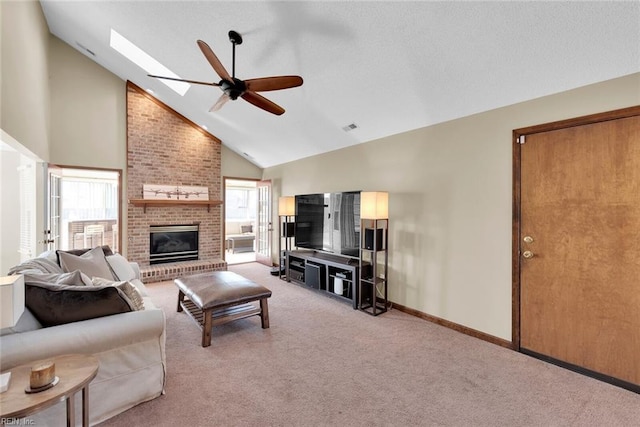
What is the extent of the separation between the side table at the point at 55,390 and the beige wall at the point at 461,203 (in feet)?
10.7

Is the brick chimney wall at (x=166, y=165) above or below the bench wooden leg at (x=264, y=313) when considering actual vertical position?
above

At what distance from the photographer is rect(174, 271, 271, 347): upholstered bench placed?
2920 millimetres

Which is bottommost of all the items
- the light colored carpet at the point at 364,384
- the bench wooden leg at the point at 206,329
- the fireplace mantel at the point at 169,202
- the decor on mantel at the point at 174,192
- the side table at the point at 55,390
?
the light colored carpet at the point at 364,384

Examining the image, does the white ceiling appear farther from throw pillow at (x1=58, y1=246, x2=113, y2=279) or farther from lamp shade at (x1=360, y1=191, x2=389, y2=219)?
throw pillow at (x1=58, y1=246, x2=113, y2=279)

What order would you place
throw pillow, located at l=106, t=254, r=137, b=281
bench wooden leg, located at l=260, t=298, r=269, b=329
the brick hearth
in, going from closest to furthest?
bench wooden leg, located at l=260, t=298, r=269, b=329 → throw pillow, located at l=106, t=254, r=137, b=281 → the brick hearth

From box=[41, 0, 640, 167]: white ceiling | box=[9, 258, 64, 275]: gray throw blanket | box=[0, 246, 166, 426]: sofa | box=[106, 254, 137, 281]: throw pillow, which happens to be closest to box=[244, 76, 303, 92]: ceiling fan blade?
box=[41, 0, 640, 167]: white ceiling

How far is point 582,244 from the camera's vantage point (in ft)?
8.13

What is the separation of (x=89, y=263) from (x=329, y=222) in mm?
3053

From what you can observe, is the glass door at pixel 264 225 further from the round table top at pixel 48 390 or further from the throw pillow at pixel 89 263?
the round table top at pixel 48 390

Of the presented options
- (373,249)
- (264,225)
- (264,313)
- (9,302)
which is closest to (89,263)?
(264,313)

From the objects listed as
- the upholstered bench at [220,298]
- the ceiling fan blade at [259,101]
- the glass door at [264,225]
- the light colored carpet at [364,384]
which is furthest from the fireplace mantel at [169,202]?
the ceiling fan blade at [259,101]

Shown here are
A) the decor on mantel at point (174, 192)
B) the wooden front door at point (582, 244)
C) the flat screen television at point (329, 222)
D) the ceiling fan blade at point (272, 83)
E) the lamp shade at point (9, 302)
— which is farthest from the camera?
the decor on mantel at point (174, 192)

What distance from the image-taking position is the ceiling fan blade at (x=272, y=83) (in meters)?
2.62

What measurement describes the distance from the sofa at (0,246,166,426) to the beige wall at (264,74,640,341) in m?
2.90
